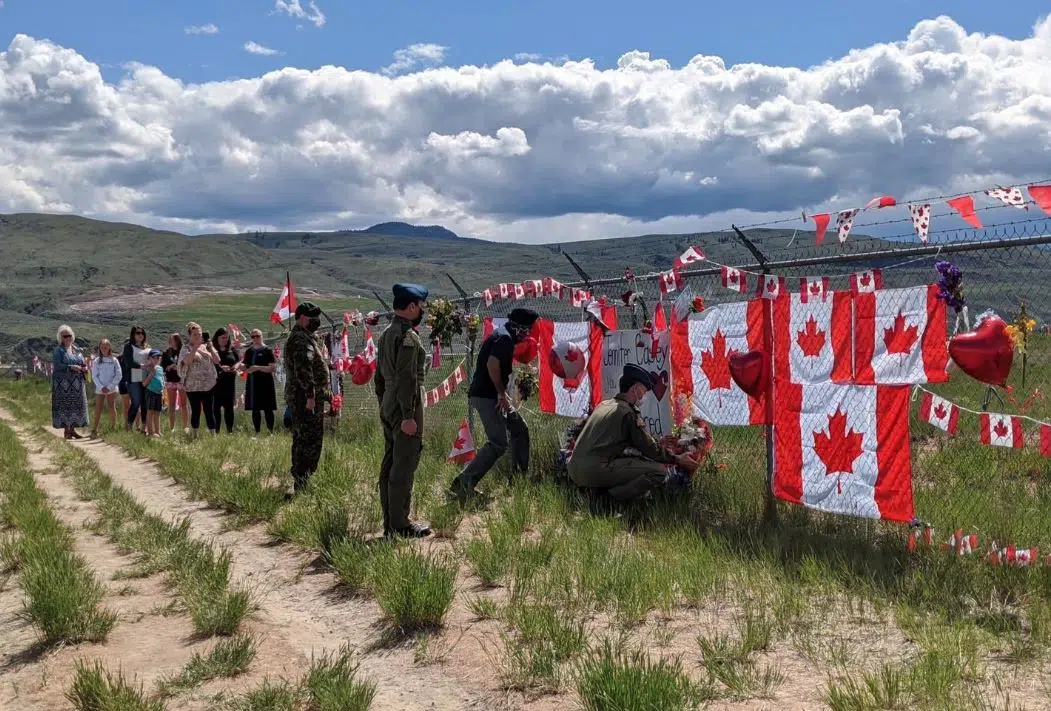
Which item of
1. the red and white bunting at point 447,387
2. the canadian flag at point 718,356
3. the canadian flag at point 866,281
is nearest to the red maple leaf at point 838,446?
the canadian flag at point 718,356

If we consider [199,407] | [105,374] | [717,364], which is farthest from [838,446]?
[105,374]

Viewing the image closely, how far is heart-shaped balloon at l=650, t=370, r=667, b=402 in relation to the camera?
28.9 ft

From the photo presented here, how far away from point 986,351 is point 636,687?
313cm

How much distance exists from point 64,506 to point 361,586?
4690 millimetres

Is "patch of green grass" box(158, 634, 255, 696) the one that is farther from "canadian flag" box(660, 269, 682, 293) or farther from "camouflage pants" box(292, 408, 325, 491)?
"canadian flag" box(660, 269, 682, 293)

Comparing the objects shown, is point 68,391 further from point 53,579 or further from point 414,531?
point 53,579

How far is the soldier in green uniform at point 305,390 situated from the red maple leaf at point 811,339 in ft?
14.3

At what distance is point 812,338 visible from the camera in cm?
742

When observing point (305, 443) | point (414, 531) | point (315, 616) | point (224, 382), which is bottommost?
point (315, 616)

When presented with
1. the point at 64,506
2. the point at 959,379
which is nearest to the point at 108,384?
the point at 64,506

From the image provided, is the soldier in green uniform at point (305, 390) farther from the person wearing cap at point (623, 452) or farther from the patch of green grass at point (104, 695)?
the patch of green grass at point (104, 695)

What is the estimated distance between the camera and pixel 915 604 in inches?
221

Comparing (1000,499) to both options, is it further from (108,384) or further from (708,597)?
(108,384)

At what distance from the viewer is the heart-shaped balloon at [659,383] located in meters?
8.82
